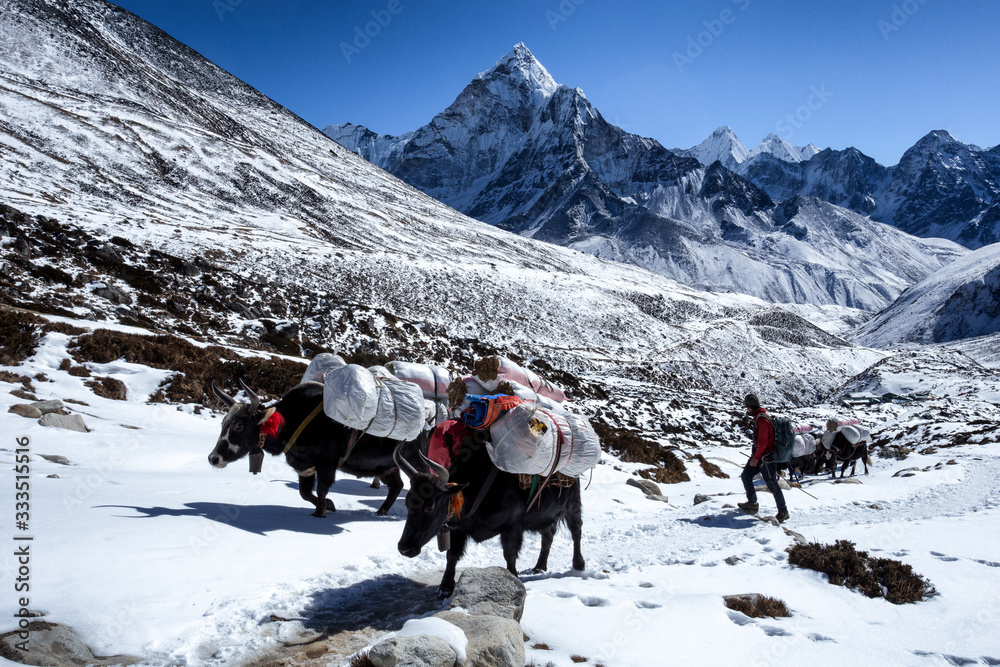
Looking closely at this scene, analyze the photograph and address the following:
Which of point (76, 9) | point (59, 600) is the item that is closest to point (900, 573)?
point (59, 600)

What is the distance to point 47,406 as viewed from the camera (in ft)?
29.8

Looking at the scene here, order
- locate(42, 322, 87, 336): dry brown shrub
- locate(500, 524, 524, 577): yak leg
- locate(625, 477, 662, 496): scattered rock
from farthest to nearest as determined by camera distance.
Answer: locate(42, 322, 87, 336): dry brown shrub, locate(625, 477, 662, 496): scattered rock, locate(500, 524, 524, 577): yak leg

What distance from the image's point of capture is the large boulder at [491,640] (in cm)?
357

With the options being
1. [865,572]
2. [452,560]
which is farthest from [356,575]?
[865,572]

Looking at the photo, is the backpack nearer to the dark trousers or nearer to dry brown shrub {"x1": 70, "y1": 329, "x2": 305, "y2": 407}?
the dark trousers

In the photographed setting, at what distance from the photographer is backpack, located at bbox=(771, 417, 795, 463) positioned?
9.62 metres

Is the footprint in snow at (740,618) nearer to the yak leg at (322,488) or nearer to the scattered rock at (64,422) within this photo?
the yak leg at (322,488)

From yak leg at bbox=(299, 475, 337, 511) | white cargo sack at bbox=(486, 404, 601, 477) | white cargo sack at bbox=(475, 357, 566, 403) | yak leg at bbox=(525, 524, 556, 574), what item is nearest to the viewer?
white cargo sack at bbox=(486, 404, 601, 477)

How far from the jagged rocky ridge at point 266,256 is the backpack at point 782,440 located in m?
17.5

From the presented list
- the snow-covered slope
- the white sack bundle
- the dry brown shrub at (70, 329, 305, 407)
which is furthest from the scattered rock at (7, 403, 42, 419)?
the snow-covered slope

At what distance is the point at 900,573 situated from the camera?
5.66 metres

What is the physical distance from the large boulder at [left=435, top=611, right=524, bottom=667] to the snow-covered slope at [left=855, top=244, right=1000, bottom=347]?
363ft

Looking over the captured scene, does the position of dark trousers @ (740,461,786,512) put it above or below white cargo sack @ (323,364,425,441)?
below

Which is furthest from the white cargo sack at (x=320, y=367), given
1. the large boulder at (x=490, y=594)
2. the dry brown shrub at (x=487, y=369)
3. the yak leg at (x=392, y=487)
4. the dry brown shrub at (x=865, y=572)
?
the dry brown shrub at (x=865, y=572)
